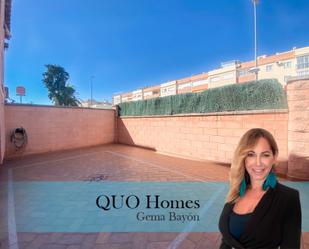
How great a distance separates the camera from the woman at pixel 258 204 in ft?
3.08

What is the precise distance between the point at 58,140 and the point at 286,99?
899 centimetres

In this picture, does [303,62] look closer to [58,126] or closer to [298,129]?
[298,129]

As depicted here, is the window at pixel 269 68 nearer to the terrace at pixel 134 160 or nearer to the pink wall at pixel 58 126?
the terrace at pixel 134 160

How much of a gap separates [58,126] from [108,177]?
5.33 metres

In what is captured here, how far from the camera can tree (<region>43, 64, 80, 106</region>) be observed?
19.8m

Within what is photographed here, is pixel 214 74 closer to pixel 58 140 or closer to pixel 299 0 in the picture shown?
pixel 299 0

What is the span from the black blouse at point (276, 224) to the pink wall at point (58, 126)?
8.57m

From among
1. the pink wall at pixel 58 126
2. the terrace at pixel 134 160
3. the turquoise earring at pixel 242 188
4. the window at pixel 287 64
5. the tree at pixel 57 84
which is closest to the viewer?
the turquoise earring at pixel 242 188

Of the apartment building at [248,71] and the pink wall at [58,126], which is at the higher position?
the apartment building at [248,71]

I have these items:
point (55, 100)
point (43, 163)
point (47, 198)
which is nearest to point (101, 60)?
point (55, 100)

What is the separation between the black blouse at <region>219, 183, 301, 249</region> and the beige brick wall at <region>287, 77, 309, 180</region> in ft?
13.6

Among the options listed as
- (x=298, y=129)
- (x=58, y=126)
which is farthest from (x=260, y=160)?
(x=58, y=126)

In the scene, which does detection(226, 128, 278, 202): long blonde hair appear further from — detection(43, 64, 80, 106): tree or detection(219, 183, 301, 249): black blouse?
detection(43, 64, 80, 106): tree

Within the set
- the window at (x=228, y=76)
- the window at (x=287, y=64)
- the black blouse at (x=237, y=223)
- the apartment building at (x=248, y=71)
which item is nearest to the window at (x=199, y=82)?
the apartment building at (x=248, y=71)
